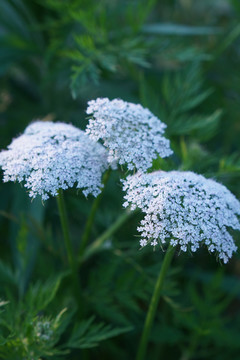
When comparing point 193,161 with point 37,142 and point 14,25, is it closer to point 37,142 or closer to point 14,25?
point 37,142

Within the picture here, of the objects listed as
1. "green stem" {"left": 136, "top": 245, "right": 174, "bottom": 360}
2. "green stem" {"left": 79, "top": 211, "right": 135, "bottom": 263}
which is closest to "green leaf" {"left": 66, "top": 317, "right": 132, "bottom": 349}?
"green stem" {"left": 136, "top": 245, "right": 174, "bottom": 360}

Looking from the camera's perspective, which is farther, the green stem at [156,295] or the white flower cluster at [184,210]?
the green stem at [156,295]

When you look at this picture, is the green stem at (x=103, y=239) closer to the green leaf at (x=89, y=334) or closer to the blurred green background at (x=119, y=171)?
the blurred green background at (x=119, y=171)

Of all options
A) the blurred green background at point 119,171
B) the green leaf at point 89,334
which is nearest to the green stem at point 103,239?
the blurred green background at point 119,171

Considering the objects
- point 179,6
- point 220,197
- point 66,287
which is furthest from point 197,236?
point 179,6

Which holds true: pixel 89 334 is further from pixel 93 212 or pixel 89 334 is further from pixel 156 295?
pixel 93 212

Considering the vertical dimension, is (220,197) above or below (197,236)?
above

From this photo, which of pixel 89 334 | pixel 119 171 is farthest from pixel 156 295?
pixel 119 171
